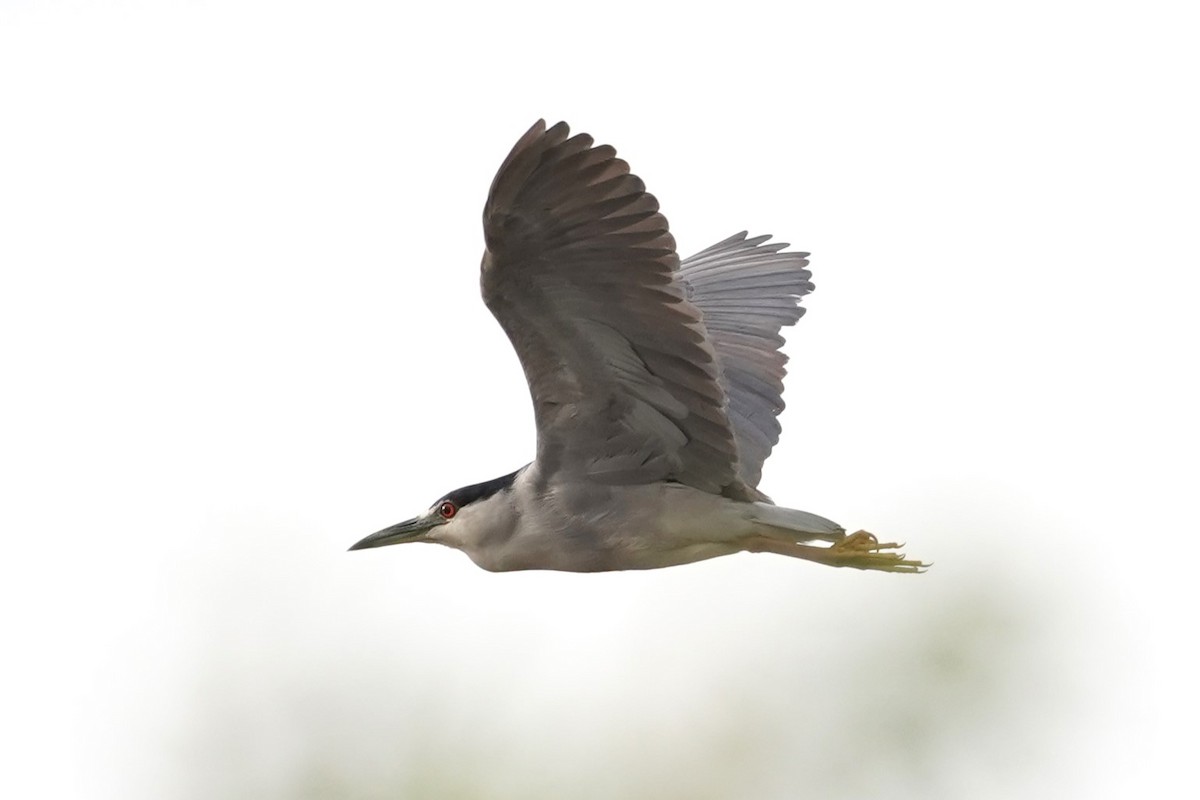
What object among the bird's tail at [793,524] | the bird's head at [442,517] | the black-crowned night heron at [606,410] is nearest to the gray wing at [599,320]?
the black-crowned night heron at [606,410]

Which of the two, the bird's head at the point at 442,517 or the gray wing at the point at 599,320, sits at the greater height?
the gray wing at the point at 599,320

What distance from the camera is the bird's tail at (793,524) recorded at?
241 inches

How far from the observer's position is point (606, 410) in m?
6.08

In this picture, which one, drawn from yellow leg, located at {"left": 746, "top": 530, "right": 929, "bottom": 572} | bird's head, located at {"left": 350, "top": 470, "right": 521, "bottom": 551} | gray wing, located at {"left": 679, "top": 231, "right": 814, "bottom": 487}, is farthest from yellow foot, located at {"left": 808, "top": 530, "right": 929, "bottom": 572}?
bird's head, located at {"left": 350, "top": 470, "right": 521, "bottom": 551}

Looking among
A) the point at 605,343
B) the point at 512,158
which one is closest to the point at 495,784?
the point at 605,343

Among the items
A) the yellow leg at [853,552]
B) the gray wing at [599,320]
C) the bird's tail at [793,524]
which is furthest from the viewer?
the yellow leg at [853,552]

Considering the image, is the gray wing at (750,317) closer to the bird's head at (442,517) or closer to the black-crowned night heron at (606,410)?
the black-crowned night heron at (606,410)

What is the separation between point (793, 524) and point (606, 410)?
2.46 ft

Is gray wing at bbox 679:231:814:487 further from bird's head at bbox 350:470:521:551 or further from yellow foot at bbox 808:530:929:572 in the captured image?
bird's head at bbox 350:470:521:551

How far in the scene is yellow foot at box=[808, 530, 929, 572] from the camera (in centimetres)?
650

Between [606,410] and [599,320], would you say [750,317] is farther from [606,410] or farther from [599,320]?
[599,320]

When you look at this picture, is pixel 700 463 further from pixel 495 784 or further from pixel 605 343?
pixel 495 784

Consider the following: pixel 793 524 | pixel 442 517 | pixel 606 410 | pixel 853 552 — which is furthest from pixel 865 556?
pixel 442 517

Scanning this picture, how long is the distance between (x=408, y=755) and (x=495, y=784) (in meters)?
0.42
